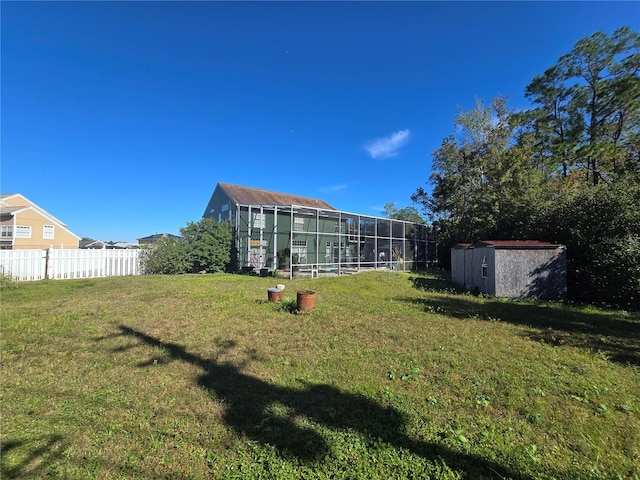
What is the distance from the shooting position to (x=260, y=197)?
23781 mm

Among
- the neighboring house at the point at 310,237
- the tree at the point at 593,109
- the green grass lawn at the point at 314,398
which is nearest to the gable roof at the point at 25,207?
the neighboring house at the point at 310,237

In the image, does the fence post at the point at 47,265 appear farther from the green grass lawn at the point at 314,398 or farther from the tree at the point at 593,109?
the tree at the point at 593,109

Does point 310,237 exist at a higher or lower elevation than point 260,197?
lower

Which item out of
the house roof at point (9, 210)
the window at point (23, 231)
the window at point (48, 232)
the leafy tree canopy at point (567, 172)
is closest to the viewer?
the leafy tree canopy at point (567, 172)

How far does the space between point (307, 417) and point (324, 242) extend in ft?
64.4

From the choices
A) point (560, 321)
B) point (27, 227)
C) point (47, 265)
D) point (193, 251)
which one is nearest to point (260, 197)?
point (193, 251)

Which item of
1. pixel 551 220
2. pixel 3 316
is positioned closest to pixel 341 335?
pixel 3 316

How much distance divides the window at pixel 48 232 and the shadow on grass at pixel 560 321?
35624 mm

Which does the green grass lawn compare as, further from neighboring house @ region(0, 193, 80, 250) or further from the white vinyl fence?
neighboring house @ region(0, 193, 80, 250)

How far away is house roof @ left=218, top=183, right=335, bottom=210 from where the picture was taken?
837 inches

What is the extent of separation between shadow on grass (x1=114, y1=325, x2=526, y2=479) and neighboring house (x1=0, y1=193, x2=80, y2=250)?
29141mm

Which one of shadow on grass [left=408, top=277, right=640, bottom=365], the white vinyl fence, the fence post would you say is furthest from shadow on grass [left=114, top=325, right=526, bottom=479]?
the fence post

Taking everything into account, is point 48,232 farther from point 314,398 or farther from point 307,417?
point 307,417

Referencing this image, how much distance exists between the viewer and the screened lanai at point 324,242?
17.5m
